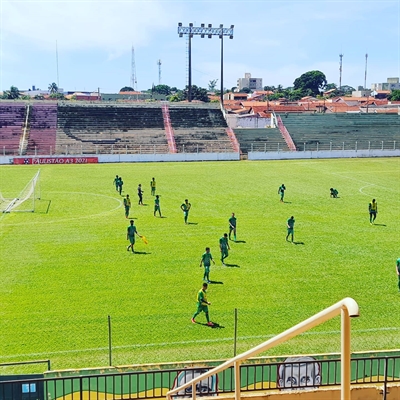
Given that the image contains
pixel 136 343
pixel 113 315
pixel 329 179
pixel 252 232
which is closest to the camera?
pixel 136 343

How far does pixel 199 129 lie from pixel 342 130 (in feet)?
61.5

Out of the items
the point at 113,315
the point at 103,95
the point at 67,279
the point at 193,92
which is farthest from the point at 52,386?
the point at 103,95

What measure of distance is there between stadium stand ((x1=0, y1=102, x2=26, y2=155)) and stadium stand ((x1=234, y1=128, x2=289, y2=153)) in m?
26.7

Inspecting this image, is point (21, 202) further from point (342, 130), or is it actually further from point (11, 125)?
point (342, 130)

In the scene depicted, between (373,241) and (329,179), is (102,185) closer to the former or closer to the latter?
(329,179)

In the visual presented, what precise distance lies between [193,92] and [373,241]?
119266 millimetres

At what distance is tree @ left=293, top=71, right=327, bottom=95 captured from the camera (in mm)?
165000

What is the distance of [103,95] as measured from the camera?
14538cm

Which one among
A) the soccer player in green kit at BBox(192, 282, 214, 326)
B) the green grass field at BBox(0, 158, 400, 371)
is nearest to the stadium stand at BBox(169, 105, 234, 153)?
the green grass field at BBox(0, 158, 400, 371)

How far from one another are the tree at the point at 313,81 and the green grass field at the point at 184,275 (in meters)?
136

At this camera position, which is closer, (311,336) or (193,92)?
(311,336)

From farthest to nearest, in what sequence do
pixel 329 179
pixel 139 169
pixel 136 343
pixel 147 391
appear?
pixel 139 169, pixel 329 179, pixel 136 343, pixel 147 391

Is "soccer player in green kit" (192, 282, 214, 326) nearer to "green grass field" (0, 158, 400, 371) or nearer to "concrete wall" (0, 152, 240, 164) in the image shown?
"green grass field" (0, 158, 400, 371)

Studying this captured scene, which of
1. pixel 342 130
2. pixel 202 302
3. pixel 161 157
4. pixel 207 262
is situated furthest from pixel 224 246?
pixel 342 130
